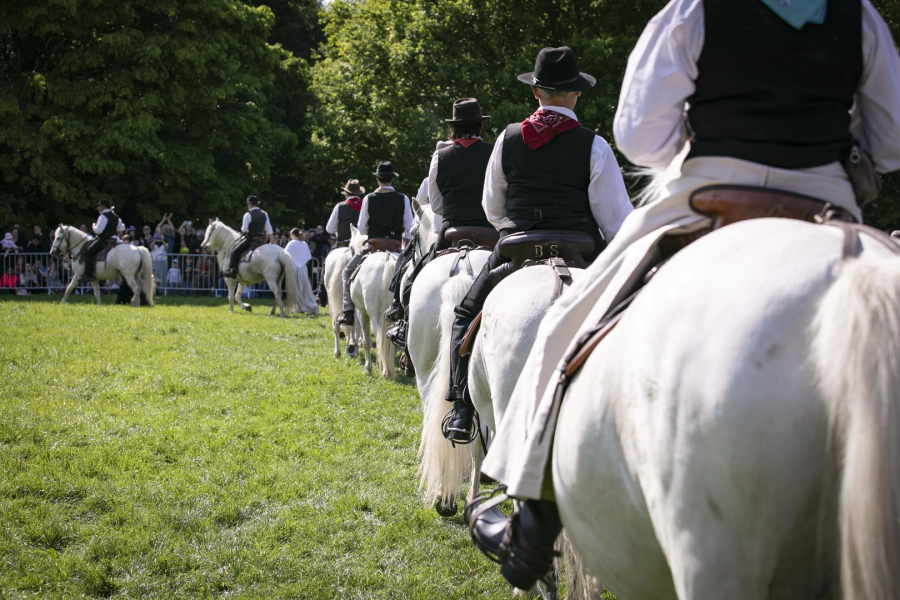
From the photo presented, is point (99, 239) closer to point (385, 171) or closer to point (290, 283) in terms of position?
point (290, 283)

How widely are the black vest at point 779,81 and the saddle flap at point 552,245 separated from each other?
2.13 meters

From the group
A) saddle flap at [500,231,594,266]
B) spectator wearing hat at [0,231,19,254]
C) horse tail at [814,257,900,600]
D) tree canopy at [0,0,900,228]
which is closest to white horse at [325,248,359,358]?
saddle flap at [500,231,594,266]

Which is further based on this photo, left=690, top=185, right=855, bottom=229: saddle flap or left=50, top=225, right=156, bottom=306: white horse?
left=50, top=225, right=156, bottom=306: white horse

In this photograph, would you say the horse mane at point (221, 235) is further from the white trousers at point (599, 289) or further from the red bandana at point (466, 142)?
the white trousers at point (599, 289)

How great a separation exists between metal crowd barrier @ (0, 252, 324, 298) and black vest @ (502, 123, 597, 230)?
860 inches

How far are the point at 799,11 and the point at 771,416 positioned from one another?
4.05 feet

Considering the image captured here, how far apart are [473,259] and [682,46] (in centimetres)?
366

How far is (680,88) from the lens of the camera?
8.41ft

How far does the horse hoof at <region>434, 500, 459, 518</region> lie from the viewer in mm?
5973

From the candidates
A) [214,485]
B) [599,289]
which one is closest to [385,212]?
[214,485]

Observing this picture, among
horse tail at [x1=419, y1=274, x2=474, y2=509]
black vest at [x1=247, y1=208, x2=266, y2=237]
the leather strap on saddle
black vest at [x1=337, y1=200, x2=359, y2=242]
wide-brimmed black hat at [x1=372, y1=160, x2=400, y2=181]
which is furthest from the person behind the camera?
black vest at [x1=247, y1=208, x2=266, y2=237]

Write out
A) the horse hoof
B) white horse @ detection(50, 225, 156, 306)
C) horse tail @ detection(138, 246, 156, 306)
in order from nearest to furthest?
the horse hoof
white horse @ detection(50, 225, 156, 306)
horse tail @ detection(138, 246, 156, 306)

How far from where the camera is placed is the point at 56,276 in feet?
86.6

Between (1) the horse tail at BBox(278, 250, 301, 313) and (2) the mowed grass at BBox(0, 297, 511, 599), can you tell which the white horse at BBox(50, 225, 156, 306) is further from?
(2) the mowed grass at BBox(0, 297, 511, 599)
